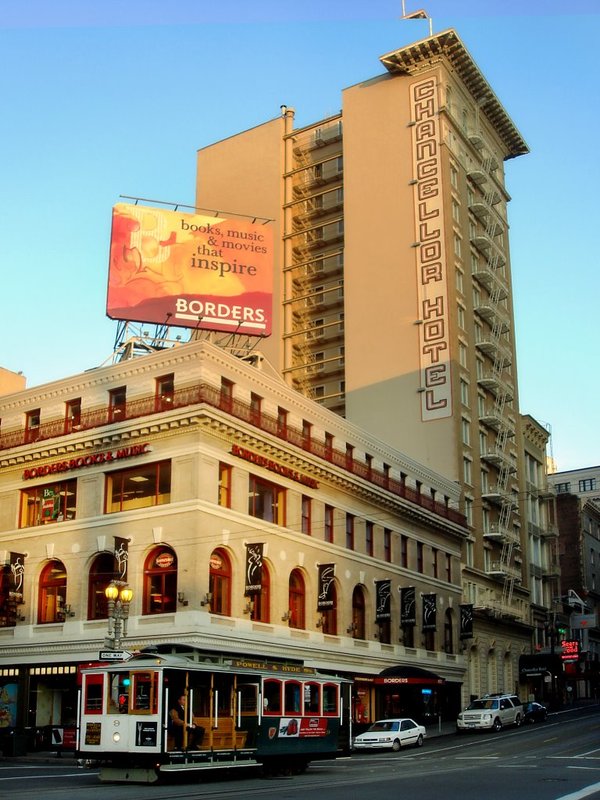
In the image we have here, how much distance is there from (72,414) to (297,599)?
1491 cm

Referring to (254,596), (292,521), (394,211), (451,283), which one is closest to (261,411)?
(292,521)

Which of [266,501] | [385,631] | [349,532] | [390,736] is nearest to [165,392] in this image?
[266,501]

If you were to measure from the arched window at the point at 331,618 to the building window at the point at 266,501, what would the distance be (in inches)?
206

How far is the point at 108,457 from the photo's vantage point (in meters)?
46.9

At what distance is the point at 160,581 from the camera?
44.3 meters

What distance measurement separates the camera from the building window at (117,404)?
47344 millimetres

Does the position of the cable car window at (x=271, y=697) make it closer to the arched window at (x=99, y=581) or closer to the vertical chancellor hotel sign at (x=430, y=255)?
the arched window at (x=99, y=581)

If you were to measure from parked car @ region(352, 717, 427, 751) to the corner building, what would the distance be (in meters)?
5.46

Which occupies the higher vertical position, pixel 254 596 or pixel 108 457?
pixel 108 457

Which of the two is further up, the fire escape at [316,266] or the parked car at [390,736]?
the fire escape at [316,266]

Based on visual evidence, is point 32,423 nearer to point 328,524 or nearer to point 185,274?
point 185,274

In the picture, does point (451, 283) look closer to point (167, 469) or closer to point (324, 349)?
point (324, 349)

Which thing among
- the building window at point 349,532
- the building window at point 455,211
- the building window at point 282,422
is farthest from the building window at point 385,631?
the building window at point 455,211

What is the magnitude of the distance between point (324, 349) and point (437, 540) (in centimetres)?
2720
